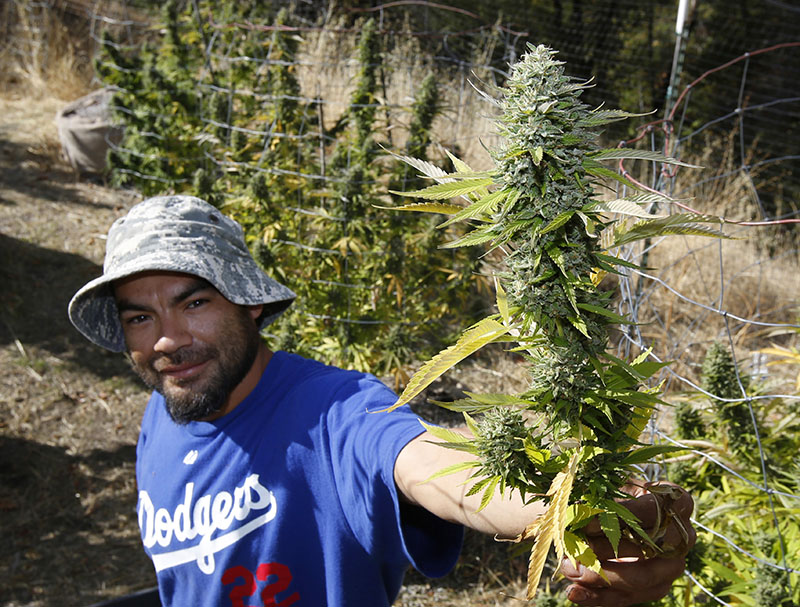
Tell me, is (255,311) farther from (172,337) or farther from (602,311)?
(602,311)

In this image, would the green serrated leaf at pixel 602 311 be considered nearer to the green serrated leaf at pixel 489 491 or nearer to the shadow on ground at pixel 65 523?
the green serrated leaf at pixel 489 491

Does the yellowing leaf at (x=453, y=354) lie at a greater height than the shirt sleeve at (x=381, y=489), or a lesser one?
greater

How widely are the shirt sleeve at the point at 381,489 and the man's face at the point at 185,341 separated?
414 mm

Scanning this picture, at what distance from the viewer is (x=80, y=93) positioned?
8.96 m

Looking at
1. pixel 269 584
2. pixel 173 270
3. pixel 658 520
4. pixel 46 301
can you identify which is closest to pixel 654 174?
pixel 658 520

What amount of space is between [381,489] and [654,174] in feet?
3.90

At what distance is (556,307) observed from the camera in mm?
755

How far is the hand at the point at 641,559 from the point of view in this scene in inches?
33.6

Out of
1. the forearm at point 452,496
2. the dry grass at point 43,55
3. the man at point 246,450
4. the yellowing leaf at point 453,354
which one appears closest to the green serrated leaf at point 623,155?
the yellowing leaf at point 453,354

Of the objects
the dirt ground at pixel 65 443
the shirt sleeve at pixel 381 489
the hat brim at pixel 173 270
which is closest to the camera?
the shirt sleeve at pixel 381 489

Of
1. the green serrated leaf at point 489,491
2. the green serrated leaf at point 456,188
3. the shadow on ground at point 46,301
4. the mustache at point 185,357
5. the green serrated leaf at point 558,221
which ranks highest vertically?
the green serrated leaf at point 456,188

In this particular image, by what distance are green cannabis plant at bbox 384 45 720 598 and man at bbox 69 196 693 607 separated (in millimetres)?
411

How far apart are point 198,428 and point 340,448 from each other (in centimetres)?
55

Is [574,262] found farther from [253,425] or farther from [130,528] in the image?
[130,528]
